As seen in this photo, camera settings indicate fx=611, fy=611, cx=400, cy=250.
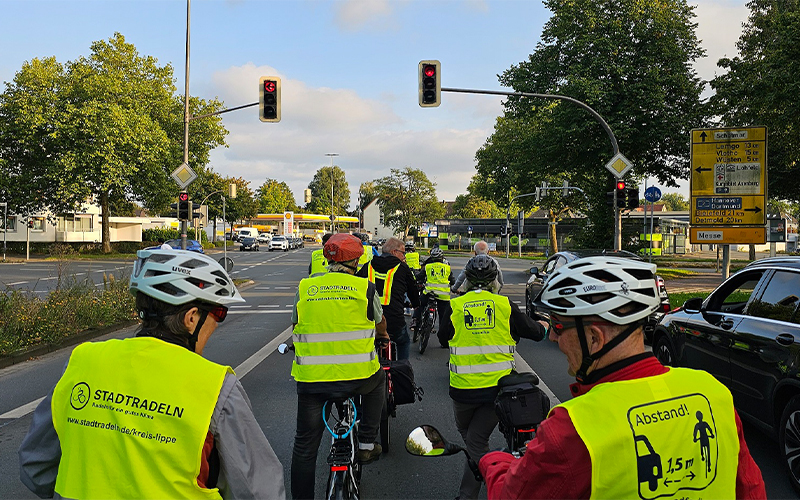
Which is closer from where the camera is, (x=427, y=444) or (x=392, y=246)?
(x=427, y=444)

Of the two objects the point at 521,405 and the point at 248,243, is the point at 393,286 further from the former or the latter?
the point at 248,243

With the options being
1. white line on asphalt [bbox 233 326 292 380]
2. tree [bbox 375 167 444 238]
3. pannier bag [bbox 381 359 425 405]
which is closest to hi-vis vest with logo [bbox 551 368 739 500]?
pannier bag [bbox 381 359 425 405]

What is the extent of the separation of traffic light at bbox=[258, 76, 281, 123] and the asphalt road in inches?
290

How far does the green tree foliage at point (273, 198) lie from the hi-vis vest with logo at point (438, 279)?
108m

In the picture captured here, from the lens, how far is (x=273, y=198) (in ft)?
400

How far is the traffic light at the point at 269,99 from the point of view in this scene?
1841cm

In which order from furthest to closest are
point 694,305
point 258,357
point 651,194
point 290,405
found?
point 651,194 < point 258,357 < point 290,405 < point 694,305

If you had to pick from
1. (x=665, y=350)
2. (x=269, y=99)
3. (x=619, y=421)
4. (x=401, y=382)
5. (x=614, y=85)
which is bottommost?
(x=665, y=350)

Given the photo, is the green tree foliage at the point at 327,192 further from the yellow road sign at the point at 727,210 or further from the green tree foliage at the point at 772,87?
the yellow road sign at the point at 727,210

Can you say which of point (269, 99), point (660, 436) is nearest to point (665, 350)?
point (660, 436)

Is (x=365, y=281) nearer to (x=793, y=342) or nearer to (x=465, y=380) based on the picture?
(x=465, y=380)

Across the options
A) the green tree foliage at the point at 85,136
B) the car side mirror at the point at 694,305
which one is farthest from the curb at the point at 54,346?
→ the green tree foliage at the point at 85,136

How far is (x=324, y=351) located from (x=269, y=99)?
1609cm

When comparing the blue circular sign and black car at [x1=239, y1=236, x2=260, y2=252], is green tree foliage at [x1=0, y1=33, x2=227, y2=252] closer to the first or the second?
black car at [x1=239, y1=236, x2=260, y2=252]
